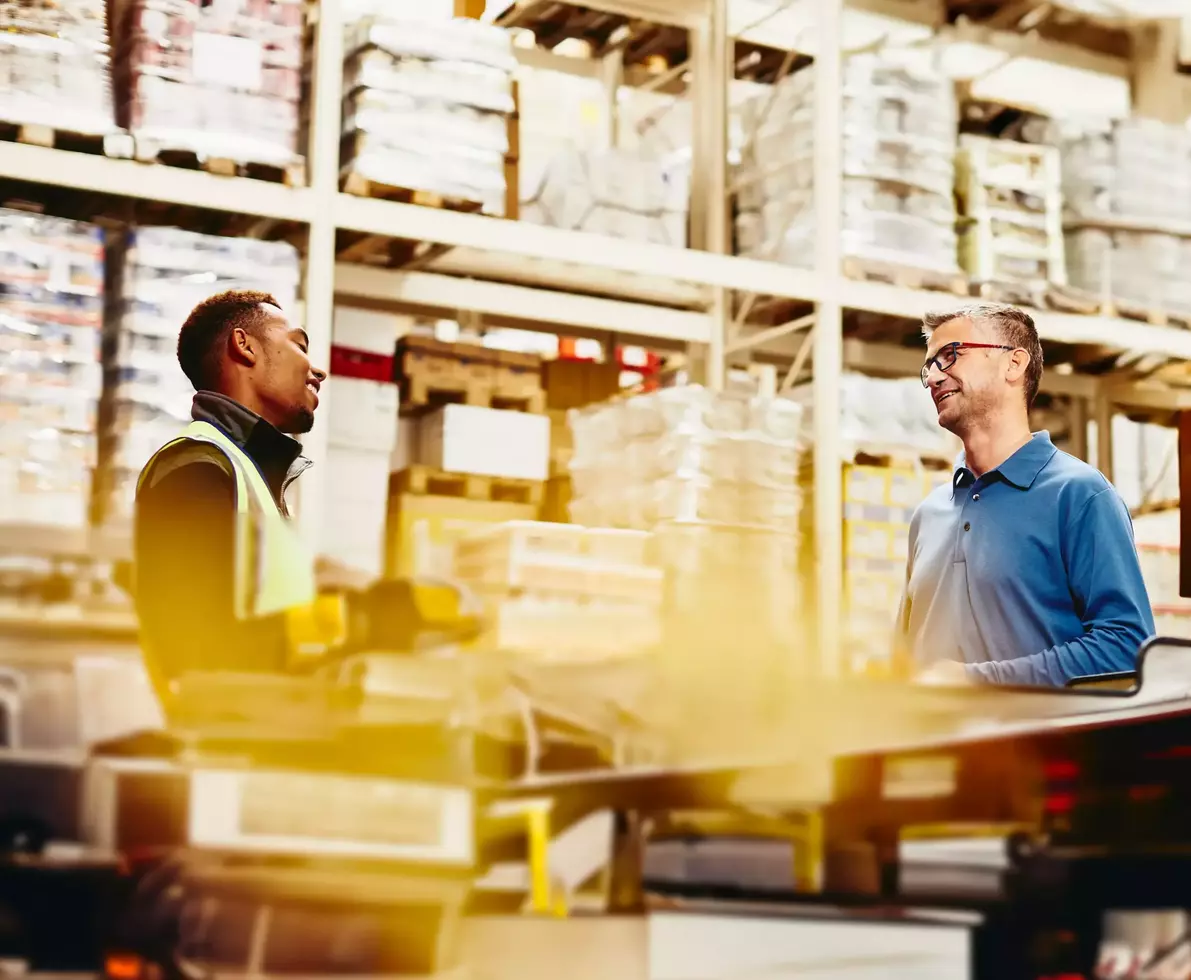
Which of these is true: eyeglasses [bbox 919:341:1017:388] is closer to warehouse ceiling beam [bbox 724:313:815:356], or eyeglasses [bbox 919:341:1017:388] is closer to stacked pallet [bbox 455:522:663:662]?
stacked pallet [bbox 455:522:663:662]

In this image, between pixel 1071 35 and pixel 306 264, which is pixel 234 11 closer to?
pixel 306 264

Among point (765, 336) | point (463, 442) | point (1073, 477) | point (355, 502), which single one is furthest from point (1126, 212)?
point (1073, 477)

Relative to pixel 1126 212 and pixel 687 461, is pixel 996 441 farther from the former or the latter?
pixel 1126 212

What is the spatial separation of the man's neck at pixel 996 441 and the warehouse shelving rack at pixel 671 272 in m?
3.24

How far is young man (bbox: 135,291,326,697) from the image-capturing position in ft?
5.00

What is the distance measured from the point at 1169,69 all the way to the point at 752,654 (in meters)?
9.18

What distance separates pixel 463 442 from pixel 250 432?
4.31m

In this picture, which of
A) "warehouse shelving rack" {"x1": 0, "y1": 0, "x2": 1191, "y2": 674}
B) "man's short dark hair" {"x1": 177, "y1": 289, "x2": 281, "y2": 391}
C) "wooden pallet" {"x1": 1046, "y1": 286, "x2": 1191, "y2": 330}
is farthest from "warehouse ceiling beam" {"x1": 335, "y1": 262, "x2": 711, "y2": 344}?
"man's short dark hair" {"x1": 177, "y1": 289, "x2": 281, "y2": 391}

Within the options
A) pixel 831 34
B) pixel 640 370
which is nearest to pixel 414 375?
pixel 640 370

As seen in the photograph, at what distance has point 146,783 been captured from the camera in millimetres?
1460

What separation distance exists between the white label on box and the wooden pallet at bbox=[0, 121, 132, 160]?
1.28 ft

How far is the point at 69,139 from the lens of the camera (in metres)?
6.15

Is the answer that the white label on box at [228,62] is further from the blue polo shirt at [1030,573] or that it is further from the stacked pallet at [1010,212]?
the blue polo shirt at [1030,573]

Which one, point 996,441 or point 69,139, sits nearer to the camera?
point 996,441
